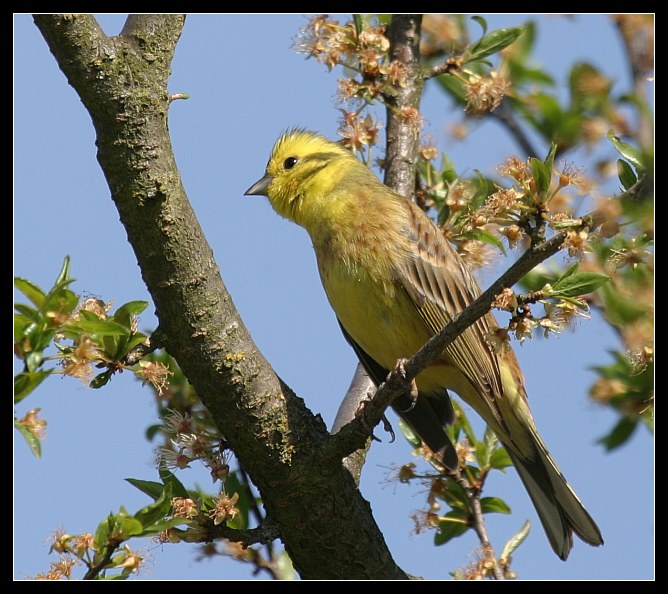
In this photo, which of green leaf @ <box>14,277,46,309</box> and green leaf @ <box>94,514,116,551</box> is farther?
green leaf @ <box>94,514,116,551</box>

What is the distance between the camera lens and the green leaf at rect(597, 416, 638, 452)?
3.33m

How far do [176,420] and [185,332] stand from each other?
0.49 meters

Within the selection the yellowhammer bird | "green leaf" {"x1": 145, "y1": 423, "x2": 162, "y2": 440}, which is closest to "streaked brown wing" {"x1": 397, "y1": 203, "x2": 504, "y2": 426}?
the yellowhammer bird

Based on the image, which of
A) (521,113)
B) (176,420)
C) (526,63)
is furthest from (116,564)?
(526,63)

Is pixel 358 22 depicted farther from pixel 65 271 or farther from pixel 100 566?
pixel 100 566

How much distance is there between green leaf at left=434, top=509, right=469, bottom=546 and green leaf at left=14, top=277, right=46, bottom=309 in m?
2.50

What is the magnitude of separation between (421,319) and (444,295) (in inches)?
10.5

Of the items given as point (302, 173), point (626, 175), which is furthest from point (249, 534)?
point (302, 173)

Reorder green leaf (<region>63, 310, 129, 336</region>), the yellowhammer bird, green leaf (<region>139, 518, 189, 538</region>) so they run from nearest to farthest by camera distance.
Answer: green leaf (<region>63, 310, 129, 336</region>) → green leaf (<region>139, 518, 189, 538</region>) → the yellowhammer bird

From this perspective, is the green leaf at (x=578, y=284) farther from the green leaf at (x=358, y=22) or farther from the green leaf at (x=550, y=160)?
the green leaf at (x=358, y=22)

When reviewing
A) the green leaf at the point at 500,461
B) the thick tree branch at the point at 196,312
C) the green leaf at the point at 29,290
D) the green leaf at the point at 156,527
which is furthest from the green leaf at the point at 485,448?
the green leaf at the point at 29,290

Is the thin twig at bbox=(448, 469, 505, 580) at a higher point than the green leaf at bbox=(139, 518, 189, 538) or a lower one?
higher

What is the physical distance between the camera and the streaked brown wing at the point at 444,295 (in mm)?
4879

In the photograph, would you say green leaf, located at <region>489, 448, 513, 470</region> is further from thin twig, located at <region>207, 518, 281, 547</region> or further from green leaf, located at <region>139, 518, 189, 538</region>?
green leaf, located at <region>139, 518, 189, 538</region>
